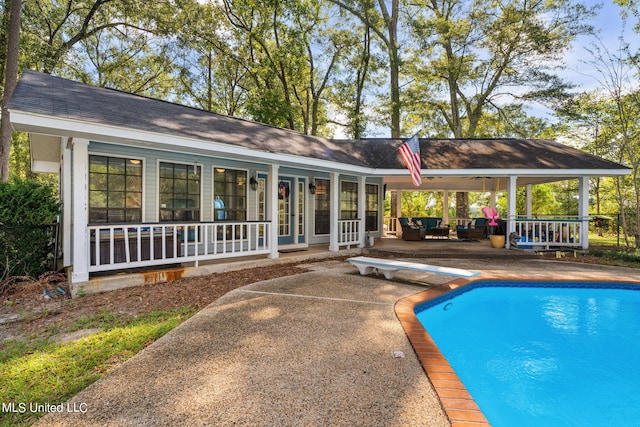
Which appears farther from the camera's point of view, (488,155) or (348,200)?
(348,200)

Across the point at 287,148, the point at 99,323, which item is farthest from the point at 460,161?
the point at 99,323

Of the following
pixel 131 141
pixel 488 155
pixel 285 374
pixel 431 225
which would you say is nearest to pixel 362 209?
pixel 488 155

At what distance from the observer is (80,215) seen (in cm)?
512

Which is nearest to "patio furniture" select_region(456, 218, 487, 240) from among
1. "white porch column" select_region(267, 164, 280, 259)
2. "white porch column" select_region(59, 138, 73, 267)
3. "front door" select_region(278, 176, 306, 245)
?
"front door" select_region(278, 176, 306, 245)

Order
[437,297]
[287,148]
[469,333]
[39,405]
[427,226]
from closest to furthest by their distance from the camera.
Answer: [39,405] < [469,333] < [437,297] < [287,148] < [427,226]

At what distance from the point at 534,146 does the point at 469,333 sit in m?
10.7

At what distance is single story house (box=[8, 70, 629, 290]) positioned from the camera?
520cm

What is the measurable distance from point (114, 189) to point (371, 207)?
8.90m

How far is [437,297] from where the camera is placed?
518 cm

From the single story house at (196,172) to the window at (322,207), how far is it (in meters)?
0.04

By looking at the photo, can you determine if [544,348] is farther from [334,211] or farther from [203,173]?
[203,173]

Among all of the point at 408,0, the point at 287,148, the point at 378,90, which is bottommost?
the point at 287,148

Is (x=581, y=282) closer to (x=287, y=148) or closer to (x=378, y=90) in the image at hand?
(x=287, y=148)

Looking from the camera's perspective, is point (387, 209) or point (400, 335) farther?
point (387, 209)
